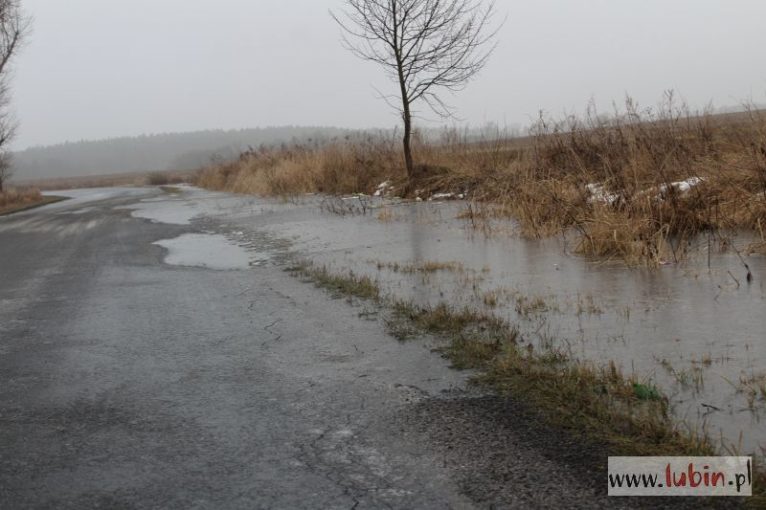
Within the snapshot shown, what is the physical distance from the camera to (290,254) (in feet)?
33.1

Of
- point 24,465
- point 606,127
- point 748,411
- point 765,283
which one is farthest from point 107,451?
point 606,127

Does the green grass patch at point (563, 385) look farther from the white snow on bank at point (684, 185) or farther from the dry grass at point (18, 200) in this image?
the dry grass at point (18, 200)

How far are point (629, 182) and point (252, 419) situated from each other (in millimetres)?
7440

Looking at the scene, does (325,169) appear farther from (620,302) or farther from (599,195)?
(620,302)

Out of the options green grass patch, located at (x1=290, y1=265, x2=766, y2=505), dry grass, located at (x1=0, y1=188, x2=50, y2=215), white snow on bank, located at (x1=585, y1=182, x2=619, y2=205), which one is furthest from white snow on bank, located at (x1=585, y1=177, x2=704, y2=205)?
dry grass, located at (x1=0, y1=188, x2=50, y2=215)

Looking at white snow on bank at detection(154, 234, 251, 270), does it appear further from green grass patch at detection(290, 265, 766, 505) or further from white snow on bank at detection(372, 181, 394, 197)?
white snow on bank at detection(372, 181, 394, 197)

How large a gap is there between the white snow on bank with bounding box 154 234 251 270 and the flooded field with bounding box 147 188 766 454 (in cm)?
52

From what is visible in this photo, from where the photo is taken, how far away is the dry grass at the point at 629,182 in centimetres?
808

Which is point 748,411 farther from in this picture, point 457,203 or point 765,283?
point 457,203

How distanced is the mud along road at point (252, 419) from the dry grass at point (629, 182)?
3.94 m

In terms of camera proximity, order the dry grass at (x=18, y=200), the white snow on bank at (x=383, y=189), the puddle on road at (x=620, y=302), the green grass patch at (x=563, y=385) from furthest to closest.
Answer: the dry grass at (x=18, y=200) → the white snow on bank at (x=383, y=189) → the puddle on road at (x=620, y=302) → the green grass patch at (x=563, y=385)

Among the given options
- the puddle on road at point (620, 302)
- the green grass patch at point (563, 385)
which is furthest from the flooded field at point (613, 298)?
the green grass patch at point (563, 385)

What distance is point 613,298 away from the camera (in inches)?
228

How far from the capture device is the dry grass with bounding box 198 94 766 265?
26.5 ft
